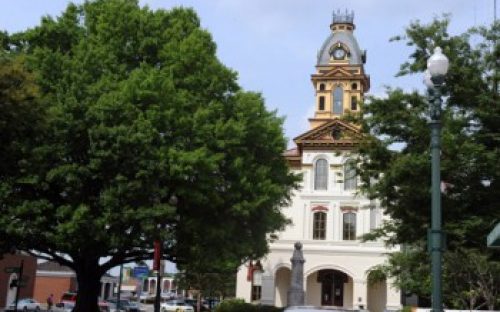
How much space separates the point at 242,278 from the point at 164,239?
3356 cm

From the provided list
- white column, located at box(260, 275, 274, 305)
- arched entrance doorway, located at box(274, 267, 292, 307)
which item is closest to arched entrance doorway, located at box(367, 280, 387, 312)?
arched entrance doorway, located at box(274, 267, 292, 307)

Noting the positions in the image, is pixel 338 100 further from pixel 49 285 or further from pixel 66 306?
pixel 49 285

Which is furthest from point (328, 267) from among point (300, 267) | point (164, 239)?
point (164, 239)

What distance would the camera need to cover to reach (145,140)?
83.8ft

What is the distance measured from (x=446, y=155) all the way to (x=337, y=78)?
4809 cm

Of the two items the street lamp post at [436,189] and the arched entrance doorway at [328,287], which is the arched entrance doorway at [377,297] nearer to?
the arched entrance doorway at [328,287]

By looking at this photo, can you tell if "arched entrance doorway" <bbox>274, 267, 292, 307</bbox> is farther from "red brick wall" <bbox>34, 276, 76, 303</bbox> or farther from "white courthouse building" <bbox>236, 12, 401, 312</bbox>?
"red brick wall" <bbox>34, 276, 76, 303</bbox>

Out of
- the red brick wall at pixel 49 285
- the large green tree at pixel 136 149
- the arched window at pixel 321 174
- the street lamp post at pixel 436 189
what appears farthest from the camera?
the red brick wall at pixel 49 285

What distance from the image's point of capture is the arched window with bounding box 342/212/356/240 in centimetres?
5816

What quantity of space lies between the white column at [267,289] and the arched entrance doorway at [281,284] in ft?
2.35

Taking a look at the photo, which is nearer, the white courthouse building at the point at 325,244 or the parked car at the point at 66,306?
the parked car at the point at 66,306

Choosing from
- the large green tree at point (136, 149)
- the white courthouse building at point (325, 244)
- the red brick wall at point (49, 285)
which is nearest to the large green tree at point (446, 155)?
the large green tree at point (136, 149)

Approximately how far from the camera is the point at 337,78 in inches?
2657

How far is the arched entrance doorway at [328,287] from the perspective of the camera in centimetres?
5878
